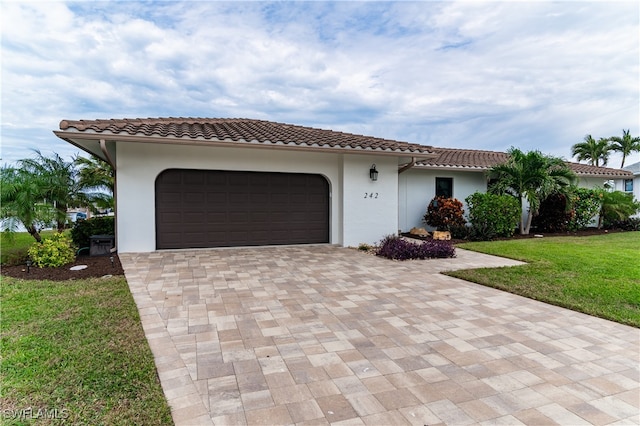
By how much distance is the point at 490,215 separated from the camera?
39.0ft

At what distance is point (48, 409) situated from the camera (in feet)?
7.54

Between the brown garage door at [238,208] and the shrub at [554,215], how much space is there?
10217 mm

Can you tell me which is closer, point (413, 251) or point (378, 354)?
point (378, 354)

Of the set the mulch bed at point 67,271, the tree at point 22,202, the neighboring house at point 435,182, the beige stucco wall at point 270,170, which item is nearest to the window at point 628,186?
the neighboring house at point 435,182

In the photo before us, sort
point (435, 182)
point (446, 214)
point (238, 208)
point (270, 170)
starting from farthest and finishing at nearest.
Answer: point (435, 182) < point (446, 214) < point (270, 170) < point (238, 208)

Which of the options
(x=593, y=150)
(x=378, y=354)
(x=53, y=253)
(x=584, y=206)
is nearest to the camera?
(x=378, y=354)

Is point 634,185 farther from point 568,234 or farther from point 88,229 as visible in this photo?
point 88,229

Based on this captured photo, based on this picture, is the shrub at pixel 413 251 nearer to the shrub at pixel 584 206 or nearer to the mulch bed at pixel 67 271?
the mulch bed at pixel 67 271

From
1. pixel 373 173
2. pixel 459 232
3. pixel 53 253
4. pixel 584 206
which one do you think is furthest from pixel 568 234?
pixel 53 253

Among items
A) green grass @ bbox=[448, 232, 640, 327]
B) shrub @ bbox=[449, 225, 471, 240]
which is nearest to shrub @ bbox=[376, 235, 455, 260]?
green grass @ bbox=[448, 232, 640, 327]

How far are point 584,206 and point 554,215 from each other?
1.64 m

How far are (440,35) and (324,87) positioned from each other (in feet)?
19.0

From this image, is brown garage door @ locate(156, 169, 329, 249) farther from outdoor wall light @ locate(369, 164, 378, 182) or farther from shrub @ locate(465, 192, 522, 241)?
shrub @ locate(465, 192, 522, 241)

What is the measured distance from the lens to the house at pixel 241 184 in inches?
327
